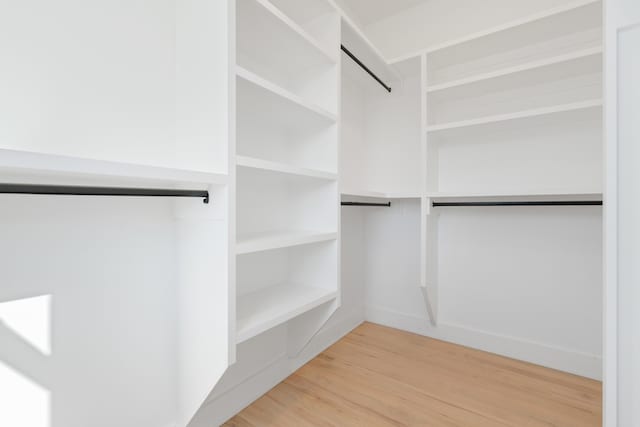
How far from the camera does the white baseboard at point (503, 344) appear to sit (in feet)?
5.44

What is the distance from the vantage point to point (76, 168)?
Result: 1.97 feet

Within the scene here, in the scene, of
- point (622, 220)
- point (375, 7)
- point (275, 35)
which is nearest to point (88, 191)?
point (275, 35)

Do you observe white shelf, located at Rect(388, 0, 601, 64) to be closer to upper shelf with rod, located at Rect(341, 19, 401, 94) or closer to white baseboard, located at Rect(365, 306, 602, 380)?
upper shelf with rod, located at Rect(341, 19, 401, 94)

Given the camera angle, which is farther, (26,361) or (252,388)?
(252,388)

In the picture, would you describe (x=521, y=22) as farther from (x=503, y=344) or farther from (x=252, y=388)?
(x=252, y=388)

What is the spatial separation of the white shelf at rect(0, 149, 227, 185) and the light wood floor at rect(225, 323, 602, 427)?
114 centimetres

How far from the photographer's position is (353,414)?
4.33 feet

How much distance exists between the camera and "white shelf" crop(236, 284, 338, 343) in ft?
3.37

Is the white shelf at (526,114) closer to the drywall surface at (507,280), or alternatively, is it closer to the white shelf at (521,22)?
the white shelf at (521,22)

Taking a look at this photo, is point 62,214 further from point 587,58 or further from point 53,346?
point 587,58

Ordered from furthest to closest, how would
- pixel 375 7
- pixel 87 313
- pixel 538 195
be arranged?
pixel 375 7
pixel 538 195
pixel 87 313

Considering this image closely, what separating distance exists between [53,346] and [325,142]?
1273mm

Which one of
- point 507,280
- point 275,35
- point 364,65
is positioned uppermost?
point 364,65

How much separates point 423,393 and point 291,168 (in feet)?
4.37
